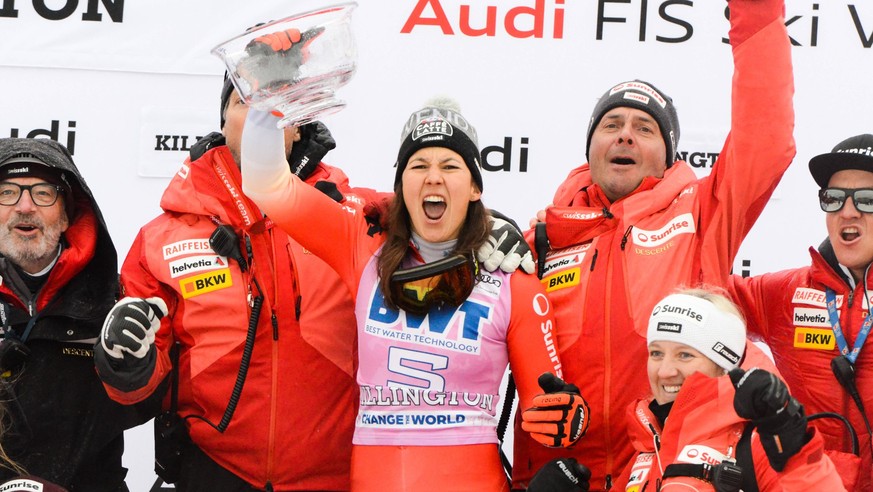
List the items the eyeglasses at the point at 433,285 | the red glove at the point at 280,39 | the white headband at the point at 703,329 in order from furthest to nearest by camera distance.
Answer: the eyeglasses at the point at 433,285 → the white headband at the point at 703,329 → the red glove at the point at 280,39

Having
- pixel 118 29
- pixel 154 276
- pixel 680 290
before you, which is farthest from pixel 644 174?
pixel 118 29

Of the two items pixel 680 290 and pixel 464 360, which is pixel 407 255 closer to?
pixel 464 360

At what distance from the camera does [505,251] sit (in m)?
3.19

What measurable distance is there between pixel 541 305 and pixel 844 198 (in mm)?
996

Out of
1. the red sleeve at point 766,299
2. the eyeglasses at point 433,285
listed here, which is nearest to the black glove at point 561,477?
the eyeglasses at point 433,285

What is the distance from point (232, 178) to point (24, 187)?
62 centimetres

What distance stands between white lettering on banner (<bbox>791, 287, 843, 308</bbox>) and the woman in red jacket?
0.59 metres

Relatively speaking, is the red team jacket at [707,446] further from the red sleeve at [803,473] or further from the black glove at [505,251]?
the black glove at [505,251]

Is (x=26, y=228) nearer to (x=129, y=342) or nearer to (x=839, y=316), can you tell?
→ (x=129, y=342)

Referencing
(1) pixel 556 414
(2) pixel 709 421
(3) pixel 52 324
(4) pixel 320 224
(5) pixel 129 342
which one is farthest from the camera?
(3) pixel 52 324

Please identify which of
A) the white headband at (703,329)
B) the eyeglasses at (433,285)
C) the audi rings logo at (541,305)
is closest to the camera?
the white headband at (703,329)

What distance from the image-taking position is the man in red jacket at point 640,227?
312cm

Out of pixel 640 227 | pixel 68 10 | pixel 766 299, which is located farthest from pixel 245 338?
pixel 68 10

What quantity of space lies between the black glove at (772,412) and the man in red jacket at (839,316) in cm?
86
